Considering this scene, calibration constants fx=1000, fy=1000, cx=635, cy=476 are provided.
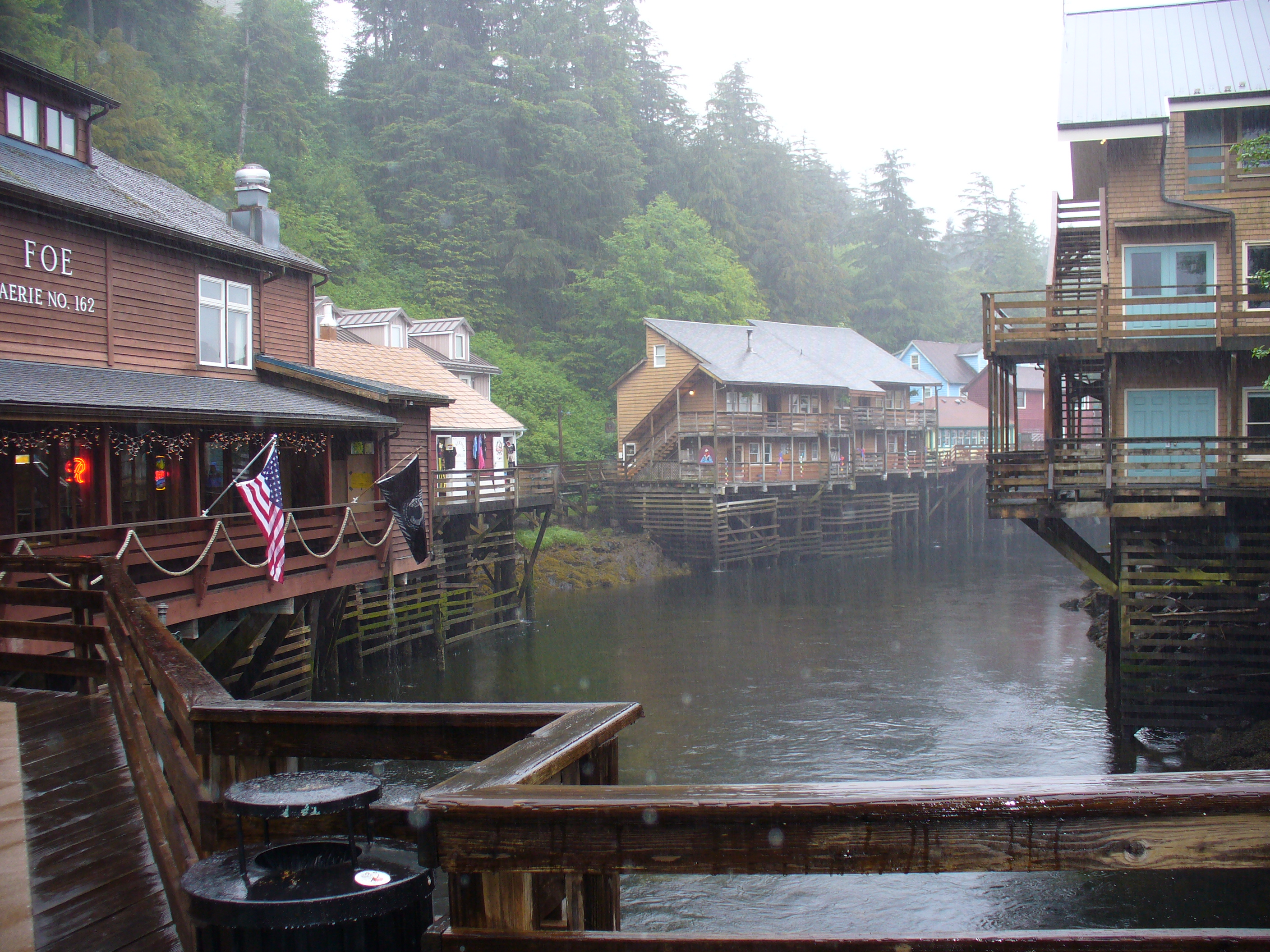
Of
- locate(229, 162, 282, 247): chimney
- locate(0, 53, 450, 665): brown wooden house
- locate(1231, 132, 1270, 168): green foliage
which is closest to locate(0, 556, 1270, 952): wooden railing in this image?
locate(0, 53, 450, 665): brown wooden house

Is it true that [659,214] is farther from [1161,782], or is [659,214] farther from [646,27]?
[1161,782]

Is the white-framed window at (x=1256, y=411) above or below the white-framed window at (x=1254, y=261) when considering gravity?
below

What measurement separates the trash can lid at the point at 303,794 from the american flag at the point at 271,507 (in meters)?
11.5

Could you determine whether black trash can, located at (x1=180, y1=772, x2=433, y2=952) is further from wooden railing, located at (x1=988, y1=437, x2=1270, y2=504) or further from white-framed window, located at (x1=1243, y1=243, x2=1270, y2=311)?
white-framed window, located at (x1=1243, y1=243, x2=1270, y2=311)

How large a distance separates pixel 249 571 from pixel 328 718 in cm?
1243

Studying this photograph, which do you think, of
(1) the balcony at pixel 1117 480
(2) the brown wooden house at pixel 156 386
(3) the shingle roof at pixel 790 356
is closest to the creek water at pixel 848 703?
(1) the balcony at pixel 1117 480

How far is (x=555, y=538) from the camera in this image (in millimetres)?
37844

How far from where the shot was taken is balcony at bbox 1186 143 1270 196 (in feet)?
58.1

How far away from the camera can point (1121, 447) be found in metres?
17.1

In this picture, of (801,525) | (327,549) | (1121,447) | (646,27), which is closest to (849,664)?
(1121,447)

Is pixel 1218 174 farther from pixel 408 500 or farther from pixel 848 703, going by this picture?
pixel 408 500

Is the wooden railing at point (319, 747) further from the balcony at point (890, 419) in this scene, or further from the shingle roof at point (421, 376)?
the balcony at point (890, 419)

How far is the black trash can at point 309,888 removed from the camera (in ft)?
7.82

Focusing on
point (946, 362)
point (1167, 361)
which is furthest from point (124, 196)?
point (946, 362)
